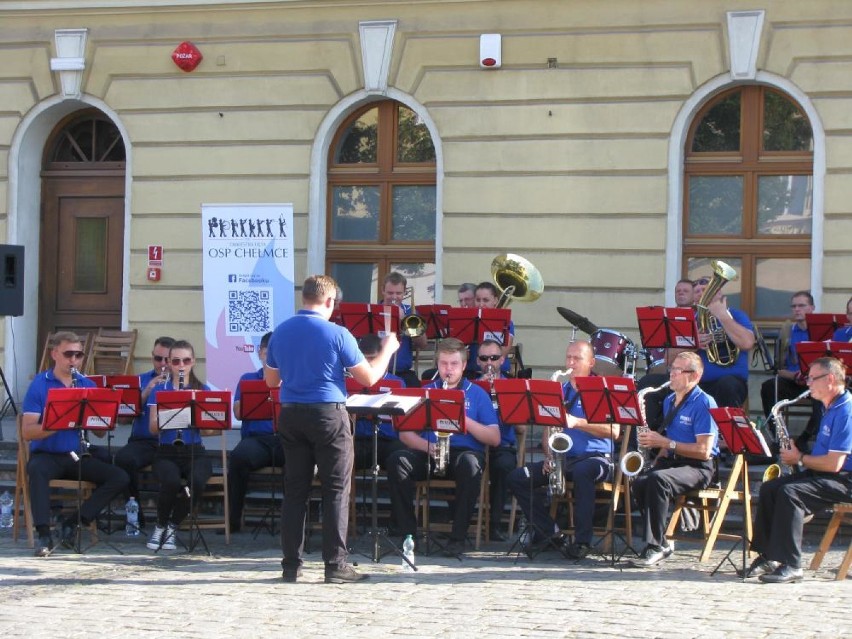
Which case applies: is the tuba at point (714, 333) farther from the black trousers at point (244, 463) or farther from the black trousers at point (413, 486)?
the black trousers at point (244, 463)

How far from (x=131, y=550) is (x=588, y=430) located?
11.4 feet

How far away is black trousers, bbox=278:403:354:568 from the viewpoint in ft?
29.4

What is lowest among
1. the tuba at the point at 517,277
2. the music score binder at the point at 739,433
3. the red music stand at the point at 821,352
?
the music score binder at the point at 739,433

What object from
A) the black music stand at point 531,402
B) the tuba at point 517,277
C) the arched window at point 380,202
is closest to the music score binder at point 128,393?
the black music stand at point 531,402

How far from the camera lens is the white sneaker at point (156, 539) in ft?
34.2

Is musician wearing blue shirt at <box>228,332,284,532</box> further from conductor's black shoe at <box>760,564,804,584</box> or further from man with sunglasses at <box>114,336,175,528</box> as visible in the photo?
conductor's black shoe at <box>760,564,804,584</box>

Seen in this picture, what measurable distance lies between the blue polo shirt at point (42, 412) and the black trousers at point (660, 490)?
419 cm

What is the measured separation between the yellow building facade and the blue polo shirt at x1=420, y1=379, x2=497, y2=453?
380 cm

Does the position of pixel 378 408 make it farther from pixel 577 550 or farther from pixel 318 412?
pixel 577 550

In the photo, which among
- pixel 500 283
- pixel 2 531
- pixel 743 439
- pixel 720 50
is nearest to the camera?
pixel 743 439

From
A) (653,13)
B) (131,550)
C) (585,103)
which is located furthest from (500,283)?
(131,550)

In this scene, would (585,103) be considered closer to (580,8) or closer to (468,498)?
(580,8)

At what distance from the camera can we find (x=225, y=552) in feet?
34.0

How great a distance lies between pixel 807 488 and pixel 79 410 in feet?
16.7
